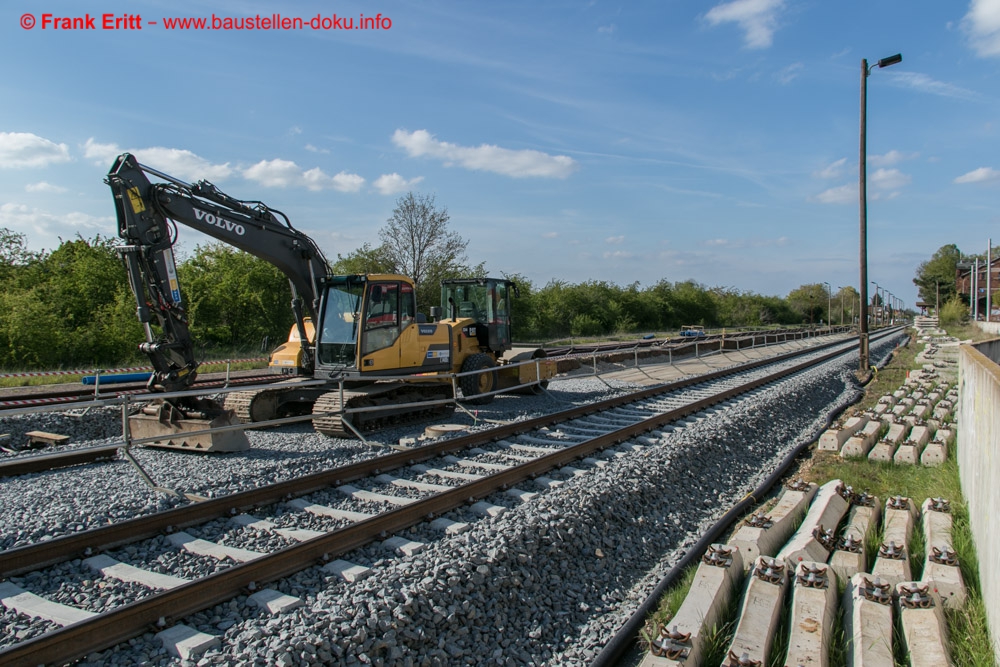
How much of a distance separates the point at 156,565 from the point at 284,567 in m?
1.14

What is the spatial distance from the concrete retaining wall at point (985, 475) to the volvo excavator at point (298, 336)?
24.4 ft

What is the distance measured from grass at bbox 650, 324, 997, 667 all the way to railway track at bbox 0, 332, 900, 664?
2355 mm

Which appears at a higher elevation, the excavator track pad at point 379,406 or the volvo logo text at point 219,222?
the volvo logo text at point 219,222

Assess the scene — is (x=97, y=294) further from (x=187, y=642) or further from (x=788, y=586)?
(x=788, y=586)

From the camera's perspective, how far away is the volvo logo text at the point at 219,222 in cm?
972

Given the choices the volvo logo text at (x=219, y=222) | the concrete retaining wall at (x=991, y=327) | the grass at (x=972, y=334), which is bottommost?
the grass at (x=972, y=334)

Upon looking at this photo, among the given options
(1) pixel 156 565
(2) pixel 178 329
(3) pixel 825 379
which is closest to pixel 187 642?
(1) pixel 156 565

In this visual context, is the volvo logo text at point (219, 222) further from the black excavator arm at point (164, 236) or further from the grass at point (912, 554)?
the grass at point (912, 554)

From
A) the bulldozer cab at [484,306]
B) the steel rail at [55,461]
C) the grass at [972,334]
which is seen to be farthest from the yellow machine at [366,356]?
the grass at [972,334]

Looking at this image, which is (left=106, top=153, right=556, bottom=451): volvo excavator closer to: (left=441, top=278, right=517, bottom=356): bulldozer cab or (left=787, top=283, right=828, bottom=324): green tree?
(left=441, top=278, right=517, bottom=356): bulldozer cab

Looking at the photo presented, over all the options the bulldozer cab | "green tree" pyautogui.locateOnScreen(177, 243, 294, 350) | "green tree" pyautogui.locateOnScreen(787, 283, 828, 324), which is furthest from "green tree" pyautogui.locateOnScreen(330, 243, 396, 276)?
"green tree" pyautogui.locateOnScreen(787, 283, 828, 324)

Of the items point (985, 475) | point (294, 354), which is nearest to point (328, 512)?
point (985, 475)

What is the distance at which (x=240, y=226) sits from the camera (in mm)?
10430

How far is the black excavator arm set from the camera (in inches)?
350
